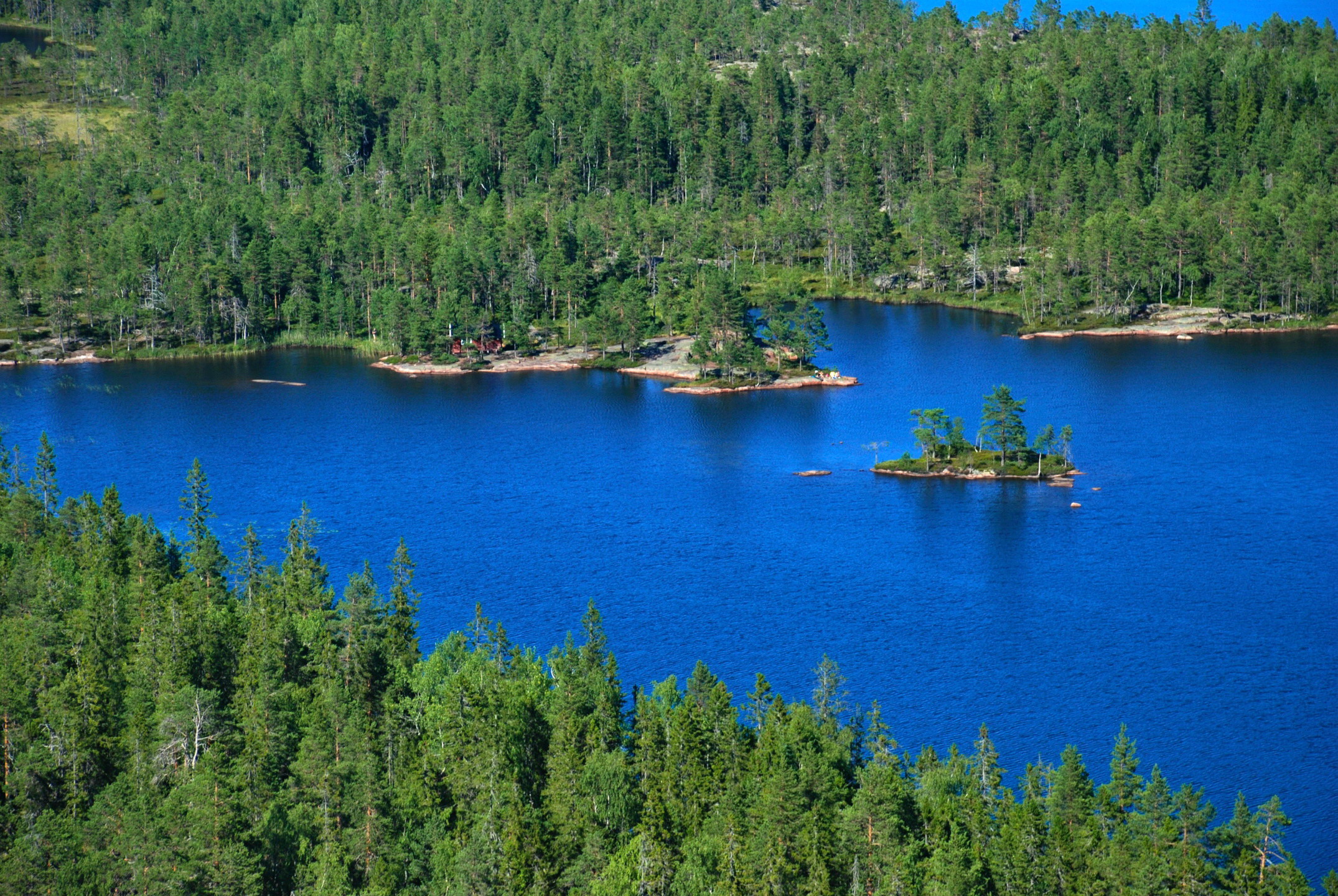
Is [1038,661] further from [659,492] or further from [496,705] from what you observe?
[659,492]

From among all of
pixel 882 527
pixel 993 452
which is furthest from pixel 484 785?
pixel 993 452

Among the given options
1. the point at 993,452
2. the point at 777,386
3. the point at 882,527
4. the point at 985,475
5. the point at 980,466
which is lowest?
the point at 882,527

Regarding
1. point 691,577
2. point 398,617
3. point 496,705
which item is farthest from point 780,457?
point 496,705

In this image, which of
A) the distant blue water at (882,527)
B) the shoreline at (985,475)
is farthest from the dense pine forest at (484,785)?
the shoreline at (985,475)

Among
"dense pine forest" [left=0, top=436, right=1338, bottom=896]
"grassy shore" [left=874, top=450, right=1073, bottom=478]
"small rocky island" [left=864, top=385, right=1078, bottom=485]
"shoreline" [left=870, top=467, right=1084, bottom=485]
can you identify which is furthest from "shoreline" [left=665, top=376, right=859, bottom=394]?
"dense pine forest" [left=0, top=436, right=1338, bottom=896]

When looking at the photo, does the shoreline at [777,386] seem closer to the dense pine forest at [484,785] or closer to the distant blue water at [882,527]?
the distant blue water at [882,527]

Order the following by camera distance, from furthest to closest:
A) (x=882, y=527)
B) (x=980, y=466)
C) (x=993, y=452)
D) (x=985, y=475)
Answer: (x=993, y=452) → (x=980, y=466) → (x=985, y=475) → (x=882, y=527)

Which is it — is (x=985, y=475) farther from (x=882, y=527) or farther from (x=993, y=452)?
(x=882, y=527)
